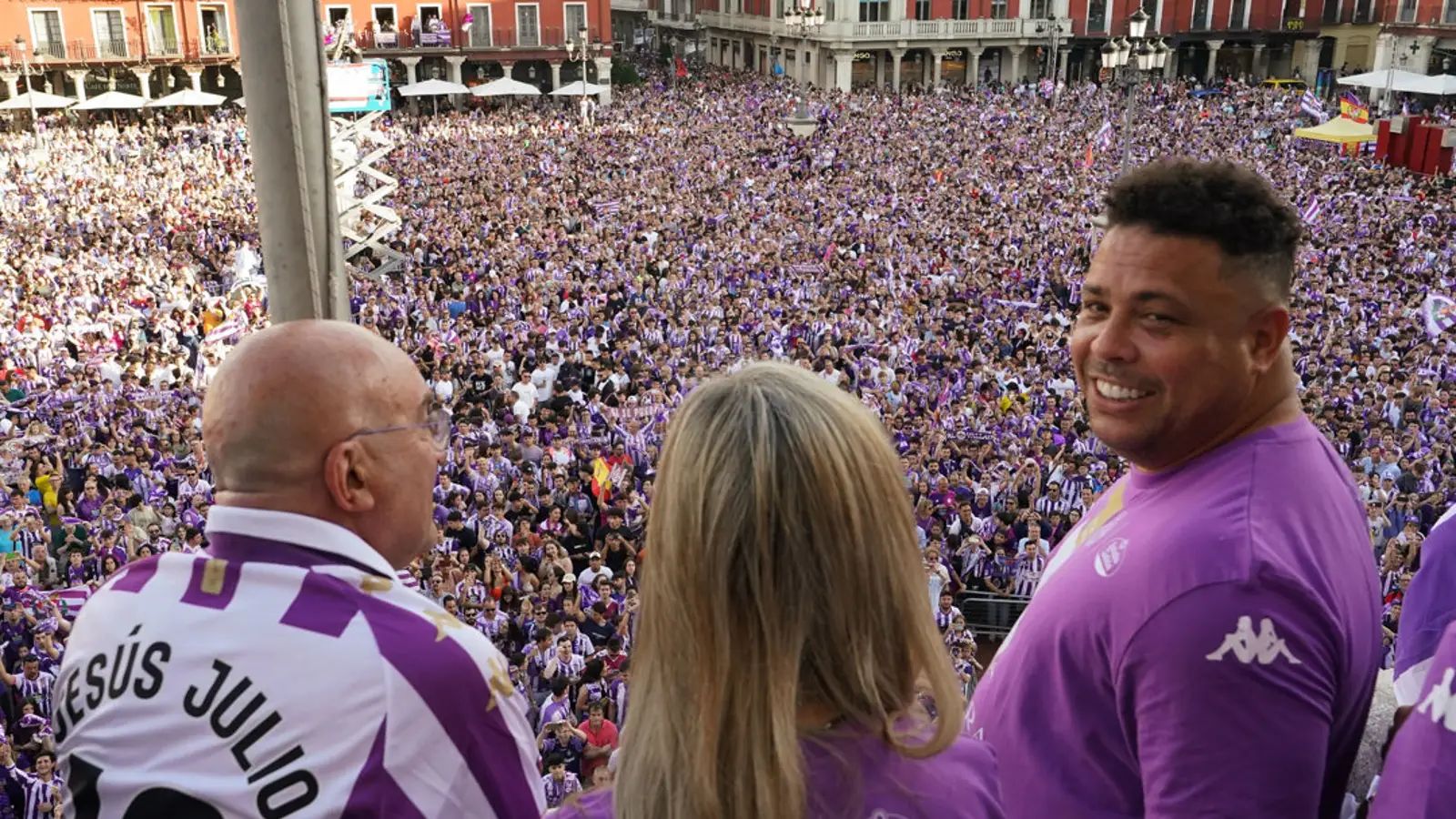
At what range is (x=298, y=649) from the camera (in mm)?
1936

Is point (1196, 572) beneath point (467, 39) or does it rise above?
beneath

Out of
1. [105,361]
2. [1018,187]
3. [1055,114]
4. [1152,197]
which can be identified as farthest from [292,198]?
[1055,114]

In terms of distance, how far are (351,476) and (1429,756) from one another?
5.52ft

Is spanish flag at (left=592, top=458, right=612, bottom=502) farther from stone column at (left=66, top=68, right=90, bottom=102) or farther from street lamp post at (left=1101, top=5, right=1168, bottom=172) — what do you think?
stone column at (left=66, top=68, right=90, bottom=102)

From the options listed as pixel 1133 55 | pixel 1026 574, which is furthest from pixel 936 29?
pixel 1026 574

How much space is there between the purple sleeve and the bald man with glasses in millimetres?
1069

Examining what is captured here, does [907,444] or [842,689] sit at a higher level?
[842,689]

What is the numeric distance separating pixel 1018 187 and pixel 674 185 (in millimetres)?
7643

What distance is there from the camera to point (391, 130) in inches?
1489

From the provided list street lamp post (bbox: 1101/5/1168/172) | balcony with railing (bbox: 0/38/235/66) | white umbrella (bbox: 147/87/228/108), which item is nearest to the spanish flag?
street lamp post (bbox: 1101/5/1168/172)

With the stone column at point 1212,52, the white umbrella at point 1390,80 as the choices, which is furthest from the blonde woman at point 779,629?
the stone column at point 1212,52

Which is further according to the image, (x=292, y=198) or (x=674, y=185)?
(x=674, y=185)

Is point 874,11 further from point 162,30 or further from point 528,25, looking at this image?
point 162,30

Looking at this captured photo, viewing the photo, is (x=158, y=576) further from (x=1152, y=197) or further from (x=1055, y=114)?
(x=1055, y=114)
